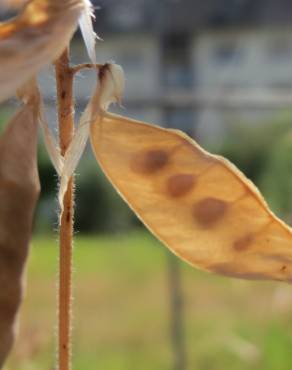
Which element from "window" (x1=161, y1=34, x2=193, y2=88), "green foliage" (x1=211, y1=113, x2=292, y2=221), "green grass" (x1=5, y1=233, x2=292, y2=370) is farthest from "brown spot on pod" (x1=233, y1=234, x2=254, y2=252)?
"window" (x1=161, y1=34, x2=193, y2=88)

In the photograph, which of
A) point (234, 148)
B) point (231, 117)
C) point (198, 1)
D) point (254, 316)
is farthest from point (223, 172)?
point (198, 1)

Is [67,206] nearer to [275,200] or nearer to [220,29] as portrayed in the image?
[275,200]

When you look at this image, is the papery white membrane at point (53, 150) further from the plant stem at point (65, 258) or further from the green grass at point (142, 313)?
the green grass at point (142, 313)

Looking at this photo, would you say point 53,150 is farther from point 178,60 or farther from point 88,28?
point 178,60

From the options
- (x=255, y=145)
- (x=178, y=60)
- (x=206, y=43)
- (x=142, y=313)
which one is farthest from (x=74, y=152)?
(x=206, y=43)

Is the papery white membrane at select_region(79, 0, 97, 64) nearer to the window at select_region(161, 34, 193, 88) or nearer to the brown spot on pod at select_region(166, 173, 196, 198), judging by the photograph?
the brown spot on pod at select_region(166, 173, 196, 198)

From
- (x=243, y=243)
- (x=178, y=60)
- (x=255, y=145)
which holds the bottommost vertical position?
(x=178, y=60)
